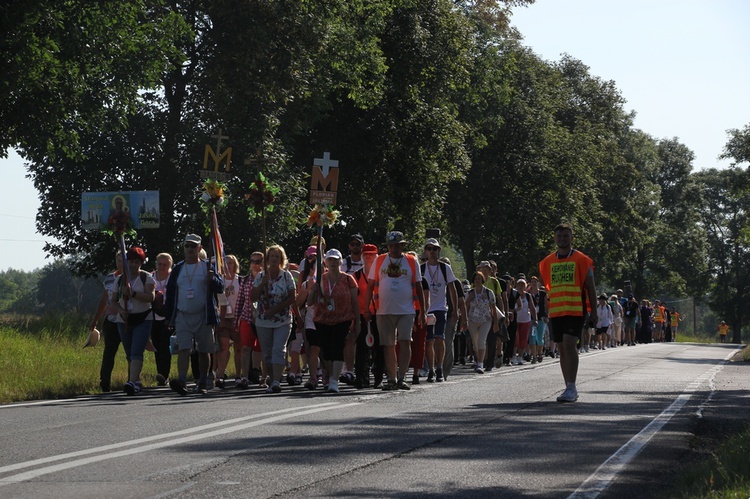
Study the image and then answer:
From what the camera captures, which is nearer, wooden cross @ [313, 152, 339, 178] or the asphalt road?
Answer: the asphalt road

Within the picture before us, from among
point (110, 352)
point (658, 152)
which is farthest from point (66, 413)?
point (658, 152)

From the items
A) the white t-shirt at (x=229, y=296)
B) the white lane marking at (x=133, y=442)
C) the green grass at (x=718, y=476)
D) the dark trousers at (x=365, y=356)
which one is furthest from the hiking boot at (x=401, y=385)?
the green grass at (x=718, y=476)

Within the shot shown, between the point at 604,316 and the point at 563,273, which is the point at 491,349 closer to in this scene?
the point at 563,273

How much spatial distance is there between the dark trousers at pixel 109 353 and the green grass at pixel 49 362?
7.2 inches

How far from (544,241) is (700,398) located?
42992mm

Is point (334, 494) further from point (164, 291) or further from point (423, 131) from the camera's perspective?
point (423, 131)

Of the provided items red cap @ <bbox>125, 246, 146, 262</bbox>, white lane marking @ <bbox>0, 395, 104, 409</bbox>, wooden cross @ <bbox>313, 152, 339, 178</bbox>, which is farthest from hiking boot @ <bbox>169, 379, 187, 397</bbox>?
wooden cross @ <bbox>313, 152, 339, 178</bbox>

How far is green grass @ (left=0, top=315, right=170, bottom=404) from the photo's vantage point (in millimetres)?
15922

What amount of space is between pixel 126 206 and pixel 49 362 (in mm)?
9838

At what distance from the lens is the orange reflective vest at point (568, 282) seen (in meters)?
14.4

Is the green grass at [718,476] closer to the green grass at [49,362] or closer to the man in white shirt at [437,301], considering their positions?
the green grass at [49,362]

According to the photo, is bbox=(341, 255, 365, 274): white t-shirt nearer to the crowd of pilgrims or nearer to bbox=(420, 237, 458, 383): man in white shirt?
the crowd of pilgrims

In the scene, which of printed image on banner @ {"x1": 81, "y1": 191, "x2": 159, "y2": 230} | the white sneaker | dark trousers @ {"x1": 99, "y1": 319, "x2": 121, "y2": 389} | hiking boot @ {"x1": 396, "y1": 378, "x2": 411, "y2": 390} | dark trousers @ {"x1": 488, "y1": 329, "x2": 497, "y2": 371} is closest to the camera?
the white sneaker

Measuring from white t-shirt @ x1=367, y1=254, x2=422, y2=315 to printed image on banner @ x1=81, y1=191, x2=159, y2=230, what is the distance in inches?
382
